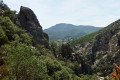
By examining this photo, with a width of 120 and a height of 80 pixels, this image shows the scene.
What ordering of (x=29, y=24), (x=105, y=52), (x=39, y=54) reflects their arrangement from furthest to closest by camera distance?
1. (x=105, y=52)
2. (x=29, y=24)
3. (x=39, y=54)

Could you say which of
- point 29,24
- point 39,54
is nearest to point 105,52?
point 29,24

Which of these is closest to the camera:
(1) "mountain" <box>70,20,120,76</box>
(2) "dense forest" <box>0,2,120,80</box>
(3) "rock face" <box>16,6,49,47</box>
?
(2) "dense forest" <box>0,2,120,80</box>

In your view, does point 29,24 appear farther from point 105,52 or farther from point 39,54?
point 105,52

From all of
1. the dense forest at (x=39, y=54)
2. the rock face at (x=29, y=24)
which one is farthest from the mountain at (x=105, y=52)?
the rock face at (x=29, y=24)

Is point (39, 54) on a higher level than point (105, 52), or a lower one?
higher

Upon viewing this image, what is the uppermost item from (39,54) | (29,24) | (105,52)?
(29,24)

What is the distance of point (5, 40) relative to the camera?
40.7 meters

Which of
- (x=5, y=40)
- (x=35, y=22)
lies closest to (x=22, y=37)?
(x=5, y=40)

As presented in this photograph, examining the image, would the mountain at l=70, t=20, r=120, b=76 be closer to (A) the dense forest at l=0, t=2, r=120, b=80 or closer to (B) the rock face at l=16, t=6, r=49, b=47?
(A) the dense forest at l=0, t=2, r=120, b=80

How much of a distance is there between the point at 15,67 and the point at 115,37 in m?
165

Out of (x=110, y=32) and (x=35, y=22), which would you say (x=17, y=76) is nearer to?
(x=35, y=22)

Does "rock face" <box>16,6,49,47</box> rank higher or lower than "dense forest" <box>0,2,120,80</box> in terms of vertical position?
higher

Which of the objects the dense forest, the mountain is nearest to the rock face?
the dense forest

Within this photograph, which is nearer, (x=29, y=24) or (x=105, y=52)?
(x=29, y=24)
